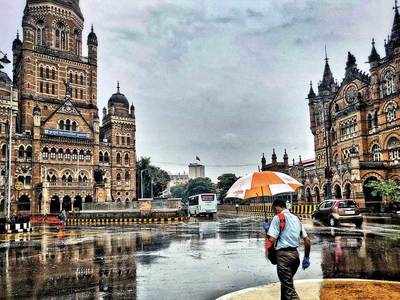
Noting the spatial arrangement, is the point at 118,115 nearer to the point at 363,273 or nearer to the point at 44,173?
the point at 44,173

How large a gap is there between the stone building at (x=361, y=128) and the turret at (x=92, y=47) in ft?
122

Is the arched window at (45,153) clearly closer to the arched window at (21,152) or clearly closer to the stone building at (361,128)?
the arched window at (21,152)

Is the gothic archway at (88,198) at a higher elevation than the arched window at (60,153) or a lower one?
lower

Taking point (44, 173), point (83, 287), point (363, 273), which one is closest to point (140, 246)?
point (83, 287)

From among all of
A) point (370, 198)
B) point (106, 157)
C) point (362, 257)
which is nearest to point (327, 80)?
point (370, 198)

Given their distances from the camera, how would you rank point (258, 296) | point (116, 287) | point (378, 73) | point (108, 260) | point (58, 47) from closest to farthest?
point (258, 296)
point (116, 287)
point (108, 260)
point (378, 73)
point (58, 47)

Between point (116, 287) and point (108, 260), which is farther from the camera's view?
point (108, 260)

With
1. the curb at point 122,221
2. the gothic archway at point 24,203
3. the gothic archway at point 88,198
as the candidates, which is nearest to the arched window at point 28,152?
the gothic archway at point 24,203

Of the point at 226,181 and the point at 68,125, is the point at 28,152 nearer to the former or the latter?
the point at 68,125

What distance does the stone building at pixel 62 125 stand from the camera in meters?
54.2

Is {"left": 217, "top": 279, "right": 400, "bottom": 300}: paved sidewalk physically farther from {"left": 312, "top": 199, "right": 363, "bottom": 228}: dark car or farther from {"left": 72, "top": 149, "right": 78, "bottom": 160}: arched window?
{"left": 72, "top": 149, "right": 78, "bottom": 160}: arched window

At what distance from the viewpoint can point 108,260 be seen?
12023mm

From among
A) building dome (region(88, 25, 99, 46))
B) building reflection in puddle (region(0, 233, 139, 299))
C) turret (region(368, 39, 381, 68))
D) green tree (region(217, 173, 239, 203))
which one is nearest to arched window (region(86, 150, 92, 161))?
building dome (region(88, 25, 99, 46))

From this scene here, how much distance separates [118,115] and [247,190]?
58.6 metres
